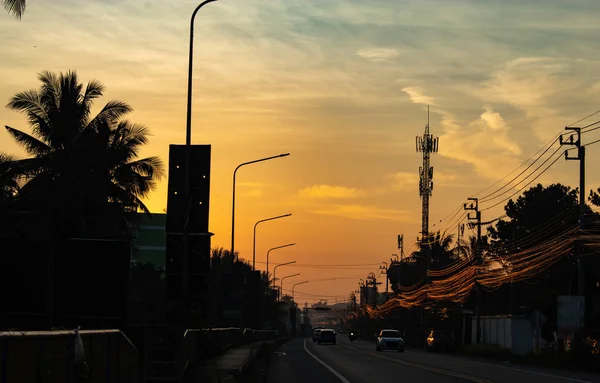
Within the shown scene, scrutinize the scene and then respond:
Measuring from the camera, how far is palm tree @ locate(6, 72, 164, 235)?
135ft

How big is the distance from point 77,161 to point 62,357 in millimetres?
30851

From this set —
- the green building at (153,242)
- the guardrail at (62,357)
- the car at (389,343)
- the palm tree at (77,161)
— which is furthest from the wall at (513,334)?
the green building at (153,242)

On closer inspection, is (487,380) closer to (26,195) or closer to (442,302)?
(26,195)

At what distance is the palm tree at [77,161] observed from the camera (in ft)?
135

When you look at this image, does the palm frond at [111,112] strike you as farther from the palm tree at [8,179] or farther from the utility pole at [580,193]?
the utility pole at [580,193]

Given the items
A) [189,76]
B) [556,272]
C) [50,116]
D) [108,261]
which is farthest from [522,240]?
[108,261]

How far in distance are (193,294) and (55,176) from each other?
15.2 m

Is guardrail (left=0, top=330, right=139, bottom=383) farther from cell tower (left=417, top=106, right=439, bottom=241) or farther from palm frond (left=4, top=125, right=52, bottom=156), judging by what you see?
cell tower (left=417, top=106, right=439, bottom=241)

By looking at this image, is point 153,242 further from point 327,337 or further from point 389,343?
point 389,343

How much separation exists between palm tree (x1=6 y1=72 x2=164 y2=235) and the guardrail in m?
24.8

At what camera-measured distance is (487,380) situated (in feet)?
89.0

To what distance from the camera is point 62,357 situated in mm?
11820

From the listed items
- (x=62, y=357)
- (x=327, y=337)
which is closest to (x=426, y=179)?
(x=327, y=337)

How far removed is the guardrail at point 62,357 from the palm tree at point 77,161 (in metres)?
24.8
